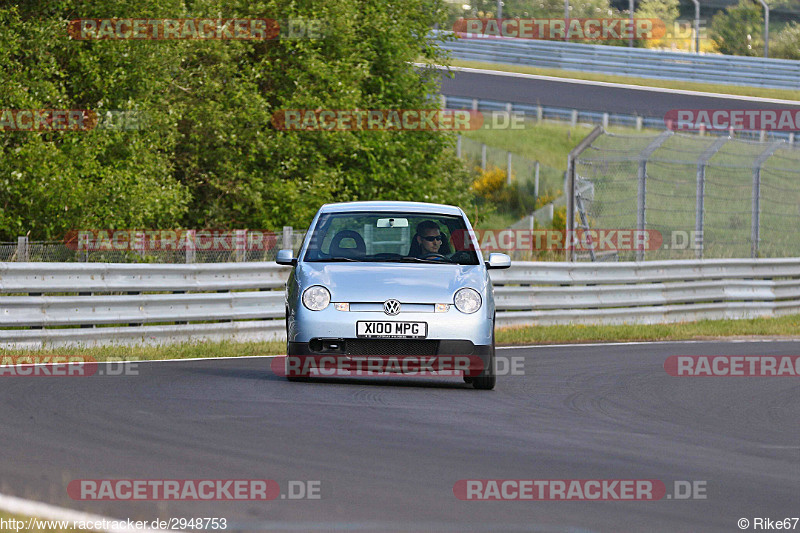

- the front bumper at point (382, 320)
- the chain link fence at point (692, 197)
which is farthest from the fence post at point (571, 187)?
the front bumper at point (382, 320)

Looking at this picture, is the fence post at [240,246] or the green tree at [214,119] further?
the green tree at [214,119]

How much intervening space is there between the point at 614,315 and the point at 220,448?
13276mm

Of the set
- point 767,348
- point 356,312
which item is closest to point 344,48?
point 767,348

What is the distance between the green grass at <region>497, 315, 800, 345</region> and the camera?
17.7 meters

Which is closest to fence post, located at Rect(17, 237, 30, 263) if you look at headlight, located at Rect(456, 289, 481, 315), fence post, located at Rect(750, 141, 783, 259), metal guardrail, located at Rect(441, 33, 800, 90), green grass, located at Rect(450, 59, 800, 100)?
headlight, located at Rect(456, 289, 481, 315)

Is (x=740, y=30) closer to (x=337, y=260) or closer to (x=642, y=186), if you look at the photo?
(x=642, y=186)

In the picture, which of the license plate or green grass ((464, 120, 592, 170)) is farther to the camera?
green grass ((464, 120, 592, 170))

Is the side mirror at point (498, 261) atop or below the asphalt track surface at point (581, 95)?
atop

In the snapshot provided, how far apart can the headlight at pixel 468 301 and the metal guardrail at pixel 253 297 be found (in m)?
4.93

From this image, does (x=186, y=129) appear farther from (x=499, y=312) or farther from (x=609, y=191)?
(x=609, y=191)

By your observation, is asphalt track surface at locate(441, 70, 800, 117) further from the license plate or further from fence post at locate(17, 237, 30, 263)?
the license plate

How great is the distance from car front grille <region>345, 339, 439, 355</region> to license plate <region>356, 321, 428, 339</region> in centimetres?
4

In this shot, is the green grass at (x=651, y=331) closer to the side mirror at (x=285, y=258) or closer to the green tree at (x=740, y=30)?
the side mirror at (x=285, y=258)

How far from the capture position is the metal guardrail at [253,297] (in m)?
13.7
